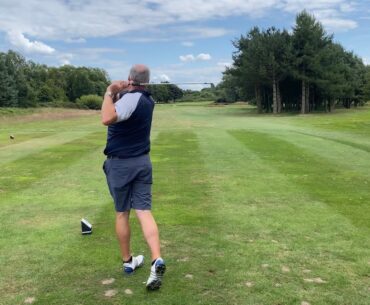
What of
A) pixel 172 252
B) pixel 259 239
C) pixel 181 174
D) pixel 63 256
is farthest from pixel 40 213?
pixel 181 174

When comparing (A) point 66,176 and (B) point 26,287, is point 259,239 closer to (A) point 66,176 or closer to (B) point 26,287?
(B) point 26,287

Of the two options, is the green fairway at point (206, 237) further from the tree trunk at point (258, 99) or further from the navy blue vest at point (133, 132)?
the tree trunk at point (258, 99)

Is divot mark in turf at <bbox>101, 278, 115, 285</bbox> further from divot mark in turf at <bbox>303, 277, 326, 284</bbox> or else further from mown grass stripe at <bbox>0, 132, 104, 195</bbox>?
mown grass stripe at <bbox>0, 132, 104, 195</bbox>

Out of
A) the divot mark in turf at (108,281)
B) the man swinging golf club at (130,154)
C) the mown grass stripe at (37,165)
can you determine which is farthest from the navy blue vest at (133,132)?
the mown grass stripe at (37,165)

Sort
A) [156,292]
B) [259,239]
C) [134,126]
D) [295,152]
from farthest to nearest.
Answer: [295,152] → [259,239] → [134,126] → [156,292]

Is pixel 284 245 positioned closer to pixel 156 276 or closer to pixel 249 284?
pixel 249 284

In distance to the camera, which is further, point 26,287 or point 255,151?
point 255,151

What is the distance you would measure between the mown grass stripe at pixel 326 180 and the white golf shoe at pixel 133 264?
3808mm

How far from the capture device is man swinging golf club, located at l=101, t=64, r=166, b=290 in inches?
226

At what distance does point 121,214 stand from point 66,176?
26.7 feet

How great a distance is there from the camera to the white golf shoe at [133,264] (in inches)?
240

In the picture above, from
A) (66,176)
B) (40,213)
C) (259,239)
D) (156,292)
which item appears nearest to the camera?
(156,292)

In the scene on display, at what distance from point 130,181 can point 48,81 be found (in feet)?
493

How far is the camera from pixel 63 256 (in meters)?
6.73
